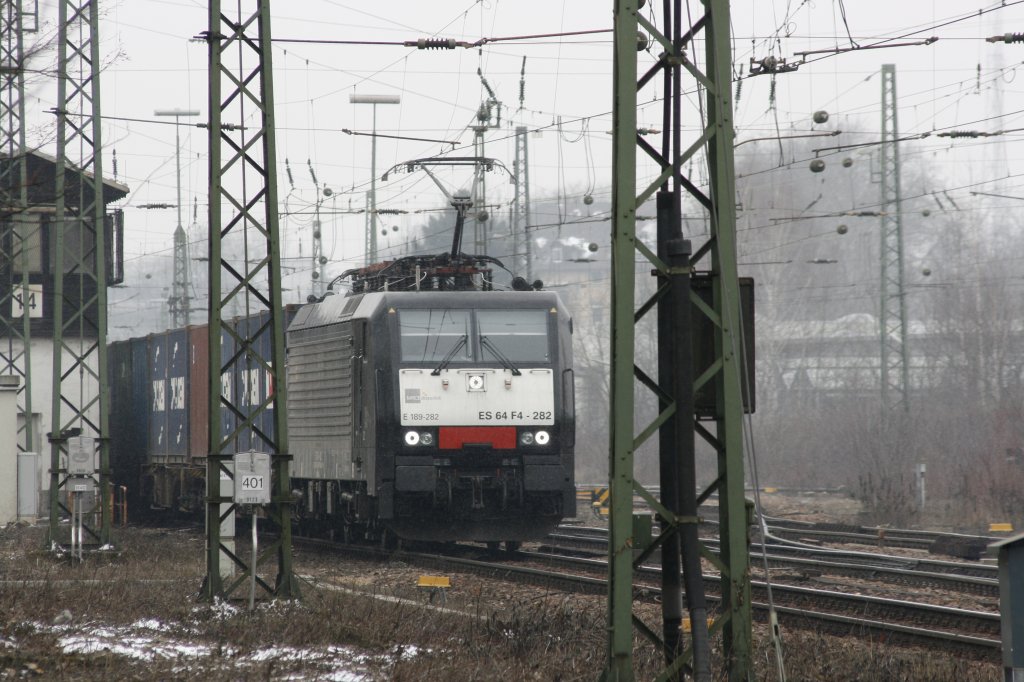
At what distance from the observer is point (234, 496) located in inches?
501

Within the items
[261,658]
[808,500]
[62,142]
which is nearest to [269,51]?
[261,658]

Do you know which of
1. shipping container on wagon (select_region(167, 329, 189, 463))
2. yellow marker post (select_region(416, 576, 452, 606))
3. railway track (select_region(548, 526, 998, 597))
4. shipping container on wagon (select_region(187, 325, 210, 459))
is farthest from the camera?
shipping container on wagon (select_region(167, 329, 189, 463))

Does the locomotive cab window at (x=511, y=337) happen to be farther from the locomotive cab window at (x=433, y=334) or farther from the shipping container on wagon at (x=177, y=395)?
the shipping container on wagon at (x=177, y=395)

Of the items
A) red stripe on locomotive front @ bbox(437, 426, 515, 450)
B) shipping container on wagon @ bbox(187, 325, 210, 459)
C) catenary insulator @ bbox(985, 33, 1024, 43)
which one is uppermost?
catenary insulator @ bbox(985, 33, 1024, 43)

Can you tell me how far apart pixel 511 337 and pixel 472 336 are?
0.49 metres

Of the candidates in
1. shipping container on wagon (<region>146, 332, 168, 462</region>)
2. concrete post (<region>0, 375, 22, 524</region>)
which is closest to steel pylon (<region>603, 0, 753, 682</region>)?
concrete post (<region>0, 375, 22, 524</region>)

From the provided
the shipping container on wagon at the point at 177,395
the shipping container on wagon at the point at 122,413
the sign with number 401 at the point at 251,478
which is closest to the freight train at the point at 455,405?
the sign with number 401 at the point at 251,478

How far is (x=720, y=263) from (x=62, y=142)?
43.4 ft

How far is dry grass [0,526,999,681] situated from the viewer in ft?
29.8

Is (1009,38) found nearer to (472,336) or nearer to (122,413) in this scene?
(472,336)

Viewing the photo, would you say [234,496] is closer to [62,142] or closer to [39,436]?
[62,142]

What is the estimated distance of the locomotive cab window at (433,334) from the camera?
1703cm

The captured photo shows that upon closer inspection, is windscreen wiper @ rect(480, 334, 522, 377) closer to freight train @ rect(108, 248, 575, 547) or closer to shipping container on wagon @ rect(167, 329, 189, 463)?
freight train @ rect(108, 248, 575, 547)

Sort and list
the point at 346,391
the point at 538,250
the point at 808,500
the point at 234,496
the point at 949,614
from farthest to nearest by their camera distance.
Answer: the point at 538,250 < the point at 808,500 < the point at 346,391 < the point at 234,496 < the point at 949,614
